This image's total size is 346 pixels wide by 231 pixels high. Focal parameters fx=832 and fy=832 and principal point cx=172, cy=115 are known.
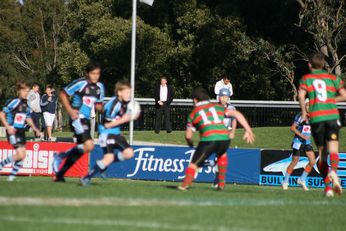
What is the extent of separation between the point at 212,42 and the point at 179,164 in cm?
2225

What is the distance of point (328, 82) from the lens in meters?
14.5

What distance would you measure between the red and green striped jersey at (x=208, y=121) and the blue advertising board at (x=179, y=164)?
32.2ft

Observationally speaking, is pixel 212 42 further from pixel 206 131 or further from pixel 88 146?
pixel 206 131

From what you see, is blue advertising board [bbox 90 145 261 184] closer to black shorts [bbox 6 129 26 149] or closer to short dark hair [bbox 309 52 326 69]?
black shorts [bbox 6 129 26 149]

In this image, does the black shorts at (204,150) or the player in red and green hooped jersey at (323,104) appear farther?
the black shorts at (204,150)

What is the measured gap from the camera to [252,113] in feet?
120

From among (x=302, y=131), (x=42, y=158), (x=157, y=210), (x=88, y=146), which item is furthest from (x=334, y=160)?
(x=42, y=158)

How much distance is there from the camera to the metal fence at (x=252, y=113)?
118 feet

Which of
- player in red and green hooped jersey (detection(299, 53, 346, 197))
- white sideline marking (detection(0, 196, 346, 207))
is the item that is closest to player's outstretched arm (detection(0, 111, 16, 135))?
white sideline marking (detection(0, 196, 346, 207))

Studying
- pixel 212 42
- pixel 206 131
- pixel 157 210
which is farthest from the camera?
pixel 212 42

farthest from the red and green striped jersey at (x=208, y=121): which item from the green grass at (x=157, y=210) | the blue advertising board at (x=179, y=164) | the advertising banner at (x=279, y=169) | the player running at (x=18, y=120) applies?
the advertising banner at (x=279, y=169)

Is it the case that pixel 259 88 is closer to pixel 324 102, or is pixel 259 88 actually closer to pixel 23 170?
pixel 23 170

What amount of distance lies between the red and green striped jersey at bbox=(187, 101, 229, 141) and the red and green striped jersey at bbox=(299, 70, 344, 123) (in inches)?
63.0

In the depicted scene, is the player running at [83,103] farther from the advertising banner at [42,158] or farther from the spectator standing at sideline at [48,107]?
the spectator standing at sideline at [48,107]
